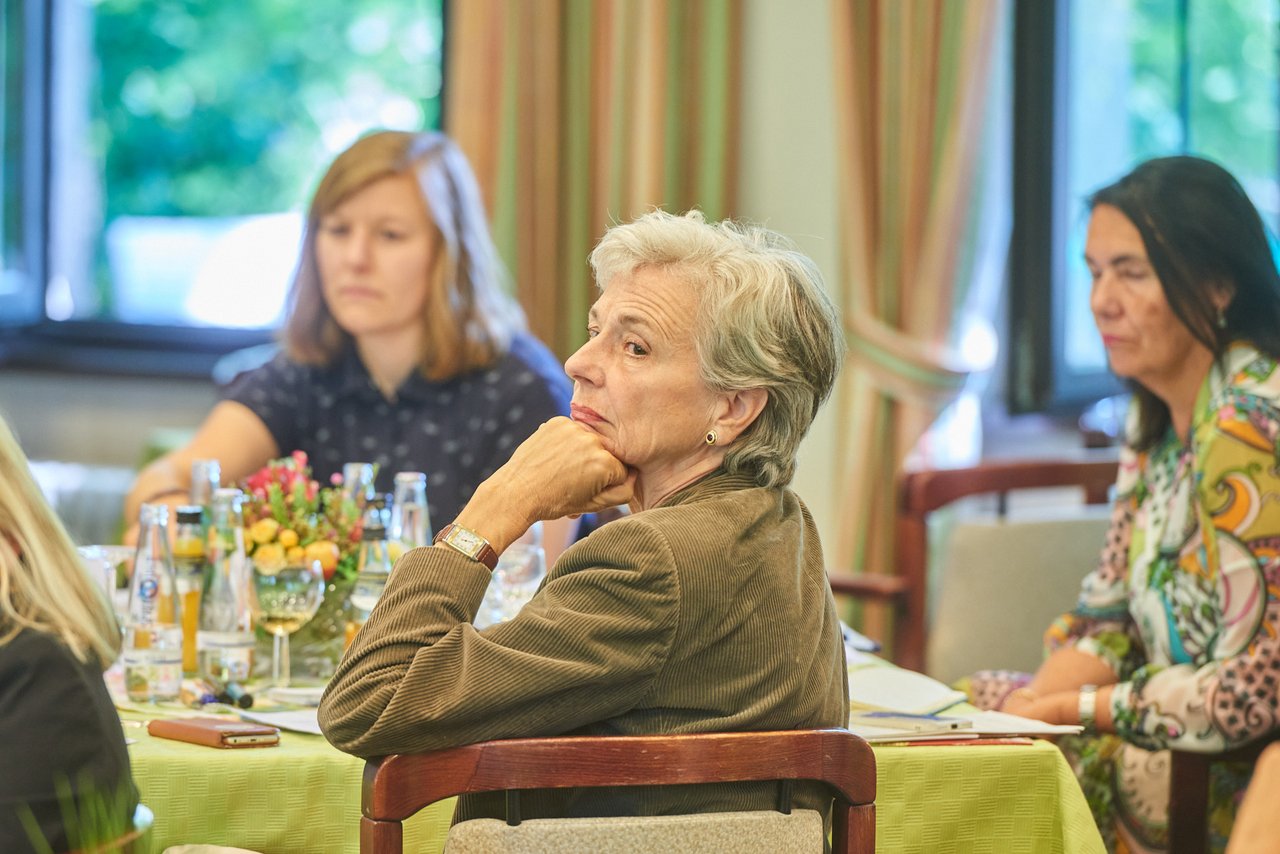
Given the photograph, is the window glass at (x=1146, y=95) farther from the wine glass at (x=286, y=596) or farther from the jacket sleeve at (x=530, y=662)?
the jacket sleeve at (x=530, y=662)

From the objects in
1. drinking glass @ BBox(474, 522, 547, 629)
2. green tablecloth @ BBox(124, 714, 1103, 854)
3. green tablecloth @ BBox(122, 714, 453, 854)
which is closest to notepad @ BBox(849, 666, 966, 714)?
green tablecloth @ BBox(124, 714, 1103, 854)

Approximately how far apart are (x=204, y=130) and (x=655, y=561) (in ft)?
11.1

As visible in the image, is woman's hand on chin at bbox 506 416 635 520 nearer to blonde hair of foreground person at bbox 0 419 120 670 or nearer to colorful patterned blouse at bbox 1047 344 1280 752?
blonde hair of foreground person at bbox 0 419 120 670

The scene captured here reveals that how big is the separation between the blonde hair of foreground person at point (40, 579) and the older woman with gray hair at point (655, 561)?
0.27 meters

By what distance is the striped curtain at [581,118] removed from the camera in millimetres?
3938

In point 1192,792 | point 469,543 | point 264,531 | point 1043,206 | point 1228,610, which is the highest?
point 1043,206

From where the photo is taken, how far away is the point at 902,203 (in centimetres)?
380

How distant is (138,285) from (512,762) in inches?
135

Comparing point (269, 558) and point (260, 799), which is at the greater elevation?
point (269, 558)

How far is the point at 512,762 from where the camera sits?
1.37m

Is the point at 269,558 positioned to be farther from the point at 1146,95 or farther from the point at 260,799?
the point at 1146,95

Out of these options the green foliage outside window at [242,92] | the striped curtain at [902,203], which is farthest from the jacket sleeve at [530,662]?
the green foliage outside window at [242,92]

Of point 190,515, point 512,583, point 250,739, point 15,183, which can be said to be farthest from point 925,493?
point 15,183

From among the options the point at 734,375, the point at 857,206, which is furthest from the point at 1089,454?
the point at 734,375
